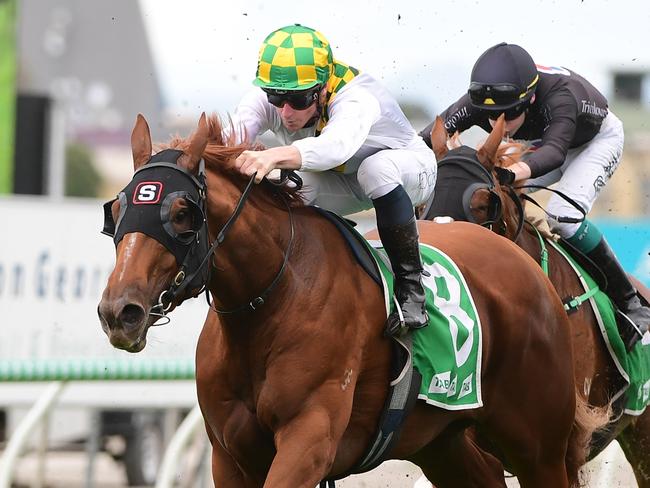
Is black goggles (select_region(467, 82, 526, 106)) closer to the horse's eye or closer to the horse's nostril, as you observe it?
the horse's eye

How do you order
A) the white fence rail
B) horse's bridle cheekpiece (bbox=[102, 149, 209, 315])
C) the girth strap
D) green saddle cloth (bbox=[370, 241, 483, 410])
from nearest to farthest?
horse's bridle cheekpiece (bbox=[102, 149, 209, 315]) < the girth strap < green saddle cloth (bbox=[370, 241, 483, 410]) < the white fence rail

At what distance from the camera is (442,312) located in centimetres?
497

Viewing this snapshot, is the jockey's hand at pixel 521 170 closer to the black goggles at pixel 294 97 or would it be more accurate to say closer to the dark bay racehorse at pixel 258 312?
the dark bay racehorse at pixel 258 312

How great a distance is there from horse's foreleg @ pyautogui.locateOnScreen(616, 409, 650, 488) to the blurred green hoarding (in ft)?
41.3

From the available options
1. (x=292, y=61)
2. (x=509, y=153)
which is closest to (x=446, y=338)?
(x=292, y=61)

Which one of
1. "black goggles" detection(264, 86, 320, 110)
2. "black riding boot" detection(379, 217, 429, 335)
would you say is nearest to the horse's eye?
"black goggles" detection(264, 86, 320, 110)

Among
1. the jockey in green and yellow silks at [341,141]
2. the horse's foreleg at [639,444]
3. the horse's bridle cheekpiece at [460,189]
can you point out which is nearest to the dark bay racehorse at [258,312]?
the jockey in green and yellow silks at [341,141]

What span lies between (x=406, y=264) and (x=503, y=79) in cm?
162

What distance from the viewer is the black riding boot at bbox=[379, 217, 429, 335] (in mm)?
4777

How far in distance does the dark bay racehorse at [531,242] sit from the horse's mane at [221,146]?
60.3 inches

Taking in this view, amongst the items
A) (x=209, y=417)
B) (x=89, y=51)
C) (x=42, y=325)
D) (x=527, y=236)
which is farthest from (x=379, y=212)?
(x=89, y=51)

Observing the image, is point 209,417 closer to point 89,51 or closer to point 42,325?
point 42,325

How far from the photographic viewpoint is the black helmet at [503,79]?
6.09 metres

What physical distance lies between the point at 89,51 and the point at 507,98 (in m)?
31.5
